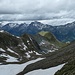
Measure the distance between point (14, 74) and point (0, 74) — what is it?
639 centimetres

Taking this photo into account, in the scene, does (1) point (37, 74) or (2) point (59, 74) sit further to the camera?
(1) point (37, 74)

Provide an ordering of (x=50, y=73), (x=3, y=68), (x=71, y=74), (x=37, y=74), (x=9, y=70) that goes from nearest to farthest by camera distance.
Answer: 1. (x=71, y=74)
2. (x=50, y=73)
3. (x=37, y=74)
4. (x=9, y=70)
5. (x=3, y=68)

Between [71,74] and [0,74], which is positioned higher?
[71,74]

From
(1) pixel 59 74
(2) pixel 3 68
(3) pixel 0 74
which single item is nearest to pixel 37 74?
(1) pixel 59 74

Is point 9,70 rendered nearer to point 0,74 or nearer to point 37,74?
point 0,74

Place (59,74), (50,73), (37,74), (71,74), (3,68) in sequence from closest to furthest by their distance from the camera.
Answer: (71,74)
(59,74)
(50,73)
(37,74)
(3,68)

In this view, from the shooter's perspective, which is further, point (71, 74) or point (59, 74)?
point (59, 74)

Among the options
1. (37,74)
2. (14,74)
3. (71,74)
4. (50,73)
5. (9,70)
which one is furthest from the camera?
(9,70)

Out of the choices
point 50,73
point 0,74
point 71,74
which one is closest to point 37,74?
point 50,73

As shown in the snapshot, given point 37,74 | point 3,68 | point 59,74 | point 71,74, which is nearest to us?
point 71,74

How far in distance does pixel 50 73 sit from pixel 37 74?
4.92 meters

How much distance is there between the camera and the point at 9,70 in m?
83.1

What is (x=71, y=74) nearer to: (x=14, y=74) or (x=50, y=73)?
(x=50, y=73)

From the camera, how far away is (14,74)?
7588 centimetres
